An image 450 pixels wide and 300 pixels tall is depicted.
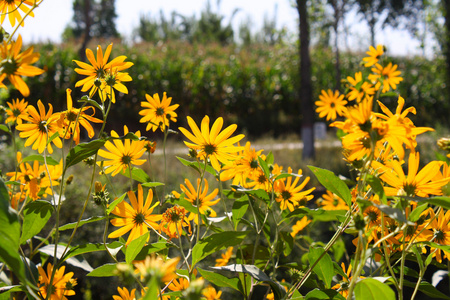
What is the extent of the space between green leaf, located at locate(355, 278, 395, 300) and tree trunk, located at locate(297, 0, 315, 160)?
406 cm

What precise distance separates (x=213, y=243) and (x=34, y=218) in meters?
0.33

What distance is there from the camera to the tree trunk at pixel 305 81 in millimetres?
4383

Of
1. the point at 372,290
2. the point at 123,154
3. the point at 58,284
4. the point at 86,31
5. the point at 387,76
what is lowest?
the point at 58,284

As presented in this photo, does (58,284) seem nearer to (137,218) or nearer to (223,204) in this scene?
(137,218)

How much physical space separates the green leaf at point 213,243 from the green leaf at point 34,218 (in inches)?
10.8

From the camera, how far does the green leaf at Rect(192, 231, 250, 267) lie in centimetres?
63

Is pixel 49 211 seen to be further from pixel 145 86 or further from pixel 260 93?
pixel 260 93

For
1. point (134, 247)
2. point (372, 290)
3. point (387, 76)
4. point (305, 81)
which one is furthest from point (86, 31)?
point (372, 290)

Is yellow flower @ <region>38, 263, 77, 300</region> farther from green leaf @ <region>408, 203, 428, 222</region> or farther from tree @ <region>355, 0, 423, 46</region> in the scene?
tree @ <region>355, 0, 423, 46</region>

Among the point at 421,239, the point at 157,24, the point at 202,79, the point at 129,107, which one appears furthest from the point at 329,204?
the point at 157,24

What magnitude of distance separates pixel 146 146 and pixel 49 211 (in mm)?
221

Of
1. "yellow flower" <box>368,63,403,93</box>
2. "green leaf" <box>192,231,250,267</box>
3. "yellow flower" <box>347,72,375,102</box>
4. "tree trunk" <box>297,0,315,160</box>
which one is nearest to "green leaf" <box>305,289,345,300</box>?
"green leaf" <box>192,231,250,267</box>

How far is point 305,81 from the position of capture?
4.44 m

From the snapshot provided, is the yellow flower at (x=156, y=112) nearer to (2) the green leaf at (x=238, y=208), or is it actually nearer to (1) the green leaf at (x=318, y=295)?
(2) the green leaf at (x=238, y=208)
